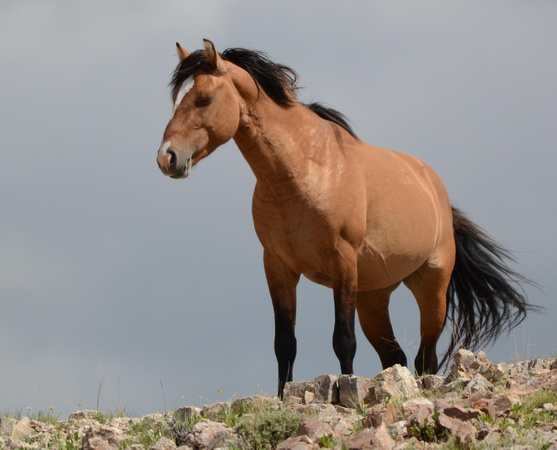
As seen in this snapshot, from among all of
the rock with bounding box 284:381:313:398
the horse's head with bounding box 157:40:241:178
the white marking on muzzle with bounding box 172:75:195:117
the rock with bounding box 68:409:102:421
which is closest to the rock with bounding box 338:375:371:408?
the rock with bounding box 284:381:313:398

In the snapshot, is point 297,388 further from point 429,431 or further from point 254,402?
point 429,431

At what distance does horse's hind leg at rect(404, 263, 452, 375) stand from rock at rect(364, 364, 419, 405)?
2.92m

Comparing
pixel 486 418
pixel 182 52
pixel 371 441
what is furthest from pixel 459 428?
pixel 182 52

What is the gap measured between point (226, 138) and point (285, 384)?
217cm

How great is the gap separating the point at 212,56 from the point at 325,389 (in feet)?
9.71

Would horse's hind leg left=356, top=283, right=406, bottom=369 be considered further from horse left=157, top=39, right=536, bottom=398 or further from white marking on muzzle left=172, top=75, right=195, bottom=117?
white marking on muzzle left=172, top=75, right=195, bottom=117

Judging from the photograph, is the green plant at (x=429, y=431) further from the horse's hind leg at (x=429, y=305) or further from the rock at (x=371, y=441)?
the horse's hind leg at (x=429, y=305)

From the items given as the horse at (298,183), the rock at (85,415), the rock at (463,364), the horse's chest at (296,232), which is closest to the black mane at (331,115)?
the horse at (298,183)

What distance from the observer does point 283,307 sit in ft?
26.0

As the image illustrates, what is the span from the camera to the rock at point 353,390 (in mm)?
6508

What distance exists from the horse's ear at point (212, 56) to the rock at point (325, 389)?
2778 mm

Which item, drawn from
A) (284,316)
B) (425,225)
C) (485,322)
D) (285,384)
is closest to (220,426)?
(285,384)

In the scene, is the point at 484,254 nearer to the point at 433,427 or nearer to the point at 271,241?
the point at 271,241

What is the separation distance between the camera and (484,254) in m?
10.4
